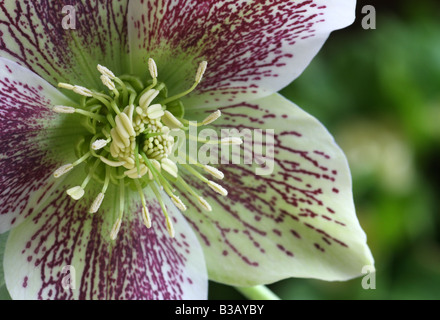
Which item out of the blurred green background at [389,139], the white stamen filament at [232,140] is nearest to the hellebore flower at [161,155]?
the white stamen filament at [232,140]

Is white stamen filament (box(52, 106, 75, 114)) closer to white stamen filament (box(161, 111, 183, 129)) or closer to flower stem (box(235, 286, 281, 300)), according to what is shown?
white stamen filament (box(161, 111, 183, 129))

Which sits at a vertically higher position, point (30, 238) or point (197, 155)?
point (197, 155)

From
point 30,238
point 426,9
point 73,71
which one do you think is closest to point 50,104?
point 73,71

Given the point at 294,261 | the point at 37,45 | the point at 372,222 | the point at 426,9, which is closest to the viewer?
the point at 37,45

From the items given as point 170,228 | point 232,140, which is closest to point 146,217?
point 170,228

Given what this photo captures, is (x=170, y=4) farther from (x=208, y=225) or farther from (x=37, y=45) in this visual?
(x=208, y=225)
